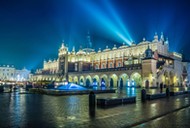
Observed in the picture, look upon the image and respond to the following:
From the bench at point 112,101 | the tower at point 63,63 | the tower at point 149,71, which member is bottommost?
the bench at point 112,101

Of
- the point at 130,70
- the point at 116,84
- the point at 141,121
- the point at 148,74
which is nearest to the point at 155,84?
the point at 148,74

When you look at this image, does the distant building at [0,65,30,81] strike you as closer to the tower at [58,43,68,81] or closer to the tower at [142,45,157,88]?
the tower at [58,43,68,81]

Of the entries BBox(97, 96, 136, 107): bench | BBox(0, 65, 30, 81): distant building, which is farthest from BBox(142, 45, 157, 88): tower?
BBox(0, 65, 30, 81): distant building

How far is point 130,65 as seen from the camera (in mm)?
68750

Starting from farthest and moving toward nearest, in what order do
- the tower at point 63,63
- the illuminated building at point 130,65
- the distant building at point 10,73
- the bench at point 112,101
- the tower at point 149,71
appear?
1. the distant building at point 10,73
2. the tower at point 63,63
3. the illuminated building at point 130,65
4. the tower at point 149,71
5. the bench at point 112,101

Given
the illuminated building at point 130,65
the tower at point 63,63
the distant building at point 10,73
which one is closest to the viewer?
the illuminated building at point 130,65

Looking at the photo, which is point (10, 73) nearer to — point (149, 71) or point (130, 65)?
point (130, 65)

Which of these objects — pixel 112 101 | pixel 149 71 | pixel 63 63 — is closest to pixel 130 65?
pixel 149 71

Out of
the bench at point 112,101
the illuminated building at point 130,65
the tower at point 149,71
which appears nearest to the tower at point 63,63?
the illuminated building at point 130,65

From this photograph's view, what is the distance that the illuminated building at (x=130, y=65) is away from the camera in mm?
56531

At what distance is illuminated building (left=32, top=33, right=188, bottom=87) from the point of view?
56.5 metres

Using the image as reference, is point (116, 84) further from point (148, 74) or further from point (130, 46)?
point (130, 46)

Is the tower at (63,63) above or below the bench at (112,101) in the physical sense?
above

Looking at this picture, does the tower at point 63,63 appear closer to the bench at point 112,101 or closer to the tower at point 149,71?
the tower at point 149,71
